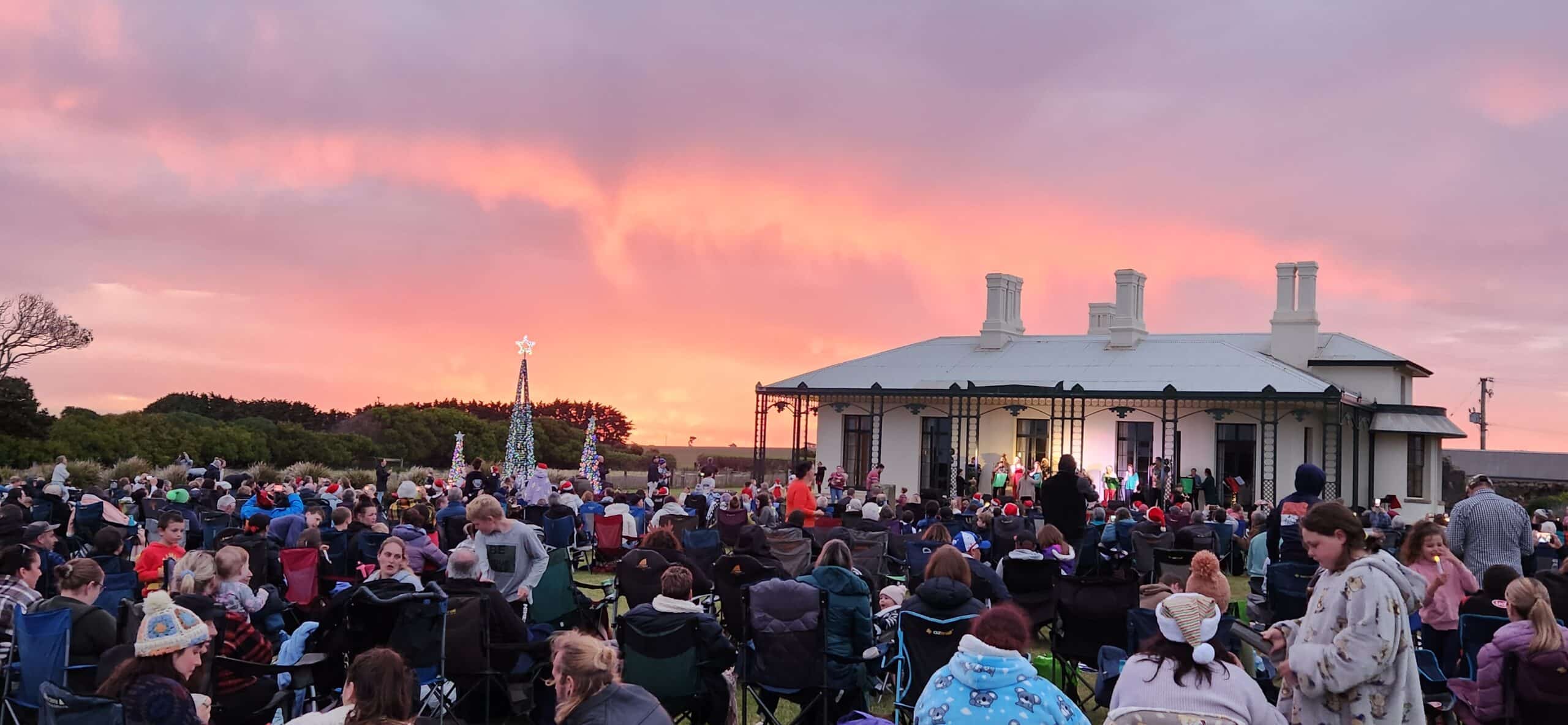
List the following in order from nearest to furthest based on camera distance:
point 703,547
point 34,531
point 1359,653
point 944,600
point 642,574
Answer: point 1359,653 < point 944,600 < point 642,574 < point 34,531 < point 703,547

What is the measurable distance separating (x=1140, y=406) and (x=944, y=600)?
22.9m

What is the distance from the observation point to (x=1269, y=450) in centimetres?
2656

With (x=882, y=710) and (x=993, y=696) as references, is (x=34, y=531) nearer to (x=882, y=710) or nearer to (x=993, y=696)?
(x=882, y=710)

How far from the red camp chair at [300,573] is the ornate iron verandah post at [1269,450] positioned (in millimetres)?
21323

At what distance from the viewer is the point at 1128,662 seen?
153 inches

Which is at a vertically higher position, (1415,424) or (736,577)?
(1415,424)

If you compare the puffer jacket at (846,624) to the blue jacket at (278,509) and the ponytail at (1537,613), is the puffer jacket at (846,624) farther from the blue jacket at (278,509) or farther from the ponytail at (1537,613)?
the blue jacket at (278,509)

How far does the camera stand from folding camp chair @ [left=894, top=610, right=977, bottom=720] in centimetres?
609

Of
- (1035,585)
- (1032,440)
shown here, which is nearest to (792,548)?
(1035,585)

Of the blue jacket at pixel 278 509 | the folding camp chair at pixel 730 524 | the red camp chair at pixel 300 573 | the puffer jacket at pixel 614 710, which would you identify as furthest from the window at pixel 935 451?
the puffer jacket at pixel 614 710

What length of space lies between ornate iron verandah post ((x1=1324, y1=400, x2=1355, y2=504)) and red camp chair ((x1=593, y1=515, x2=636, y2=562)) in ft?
53.2

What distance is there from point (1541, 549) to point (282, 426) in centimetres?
4025

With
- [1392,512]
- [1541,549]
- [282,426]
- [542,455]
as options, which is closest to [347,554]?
[1541,549]

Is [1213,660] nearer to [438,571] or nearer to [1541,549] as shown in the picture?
[438,571]
